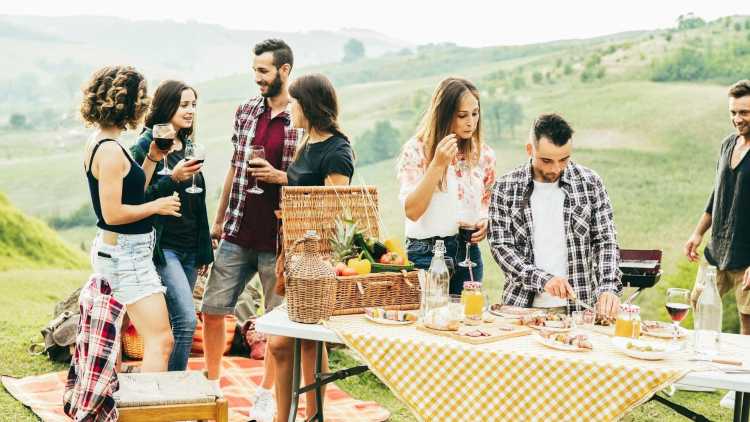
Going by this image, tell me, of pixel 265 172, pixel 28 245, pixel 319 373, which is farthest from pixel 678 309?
pixel 28 245

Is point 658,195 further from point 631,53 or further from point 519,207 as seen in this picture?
point 519,207

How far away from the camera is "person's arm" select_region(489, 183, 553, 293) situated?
3.59 meters

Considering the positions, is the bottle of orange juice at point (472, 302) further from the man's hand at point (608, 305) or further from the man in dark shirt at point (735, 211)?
the man in dark shirt at point (735, 211)

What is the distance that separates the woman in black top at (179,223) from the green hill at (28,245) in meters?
4.34

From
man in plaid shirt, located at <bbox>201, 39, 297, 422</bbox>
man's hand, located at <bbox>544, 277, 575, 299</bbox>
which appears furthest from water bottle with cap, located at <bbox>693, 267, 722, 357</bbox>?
man in plaid shirt, located at <bbox>201, 39, 297, 422</bbox>

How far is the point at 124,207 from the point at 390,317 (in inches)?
47.3

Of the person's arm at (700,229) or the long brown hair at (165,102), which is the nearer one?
the long brown hair at (165,102)

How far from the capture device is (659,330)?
3.29m

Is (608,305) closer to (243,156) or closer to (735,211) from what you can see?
(735,211)

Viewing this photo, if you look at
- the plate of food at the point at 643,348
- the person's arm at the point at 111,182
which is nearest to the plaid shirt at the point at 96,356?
the person's arm at the point at 111,182

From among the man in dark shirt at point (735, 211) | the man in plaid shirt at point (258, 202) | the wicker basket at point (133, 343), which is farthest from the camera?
the wicker basket at point (133, 343)

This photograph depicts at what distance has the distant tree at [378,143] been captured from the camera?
32.0 feet

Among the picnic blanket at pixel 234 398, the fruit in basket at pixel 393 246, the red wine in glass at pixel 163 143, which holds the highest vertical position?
the red wine in glass at pixel 163 143

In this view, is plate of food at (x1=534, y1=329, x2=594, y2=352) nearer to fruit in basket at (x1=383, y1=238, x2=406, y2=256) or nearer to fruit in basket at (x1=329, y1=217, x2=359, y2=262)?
fruit in basket at (x1=383, y1=238, x2=406, y2=256)
